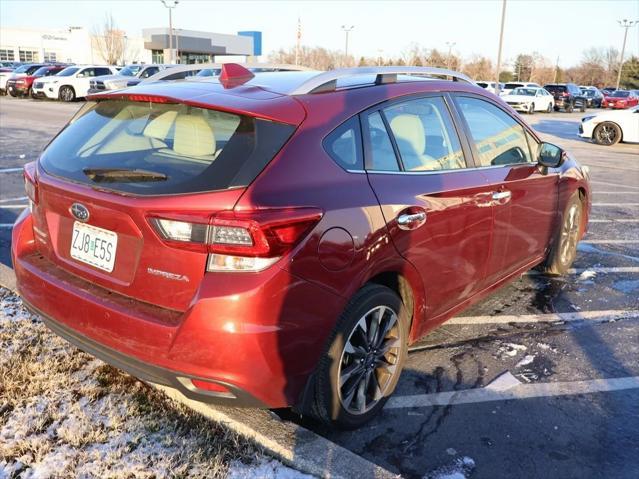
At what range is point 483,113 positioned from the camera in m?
4.11

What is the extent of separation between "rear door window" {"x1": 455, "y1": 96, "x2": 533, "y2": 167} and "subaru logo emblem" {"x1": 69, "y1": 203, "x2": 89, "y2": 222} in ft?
7.89

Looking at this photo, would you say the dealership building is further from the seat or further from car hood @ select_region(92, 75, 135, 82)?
the seat

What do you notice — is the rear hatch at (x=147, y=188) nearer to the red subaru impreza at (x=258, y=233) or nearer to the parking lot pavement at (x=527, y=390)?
the red subaru impreza at (x=258, y=233)

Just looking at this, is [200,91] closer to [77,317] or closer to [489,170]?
[77,317]

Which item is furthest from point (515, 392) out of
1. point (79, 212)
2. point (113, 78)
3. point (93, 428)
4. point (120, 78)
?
point (113, 78)

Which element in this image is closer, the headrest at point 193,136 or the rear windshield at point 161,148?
the rear windshield at point 161,148

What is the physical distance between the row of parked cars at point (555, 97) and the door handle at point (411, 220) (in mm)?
28765

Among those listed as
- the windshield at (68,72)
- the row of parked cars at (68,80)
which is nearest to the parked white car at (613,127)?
the row of parked cars at (68,80)

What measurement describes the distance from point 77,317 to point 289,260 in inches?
42.8

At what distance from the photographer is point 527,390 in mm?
3506

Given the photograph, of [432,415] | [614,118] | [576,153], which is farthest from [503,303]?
[614,118]

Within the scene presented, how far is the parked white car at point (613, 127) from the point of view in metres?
18.4

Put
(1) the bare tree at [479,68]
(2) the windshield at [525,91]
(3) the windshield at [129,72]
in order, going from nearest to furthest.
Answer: (3) the windshield at [129,72], (2) the windshield at [525,91], (1) the bare tree at [479,68]

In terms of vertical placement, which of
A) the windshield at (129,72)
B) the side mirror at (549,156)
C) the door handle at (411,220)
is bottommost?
the door handle at (411,220)
